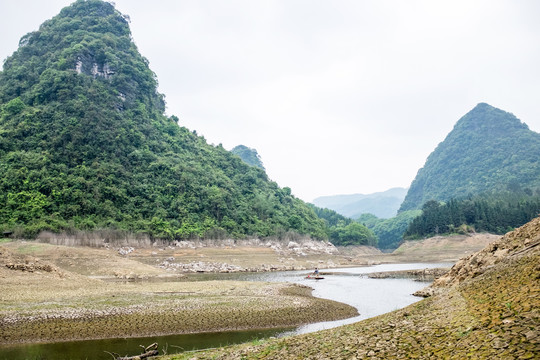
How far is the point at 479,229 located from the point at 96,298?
129 meters

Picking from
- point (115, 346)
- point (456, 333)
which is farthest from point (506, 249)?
point (115, 346)

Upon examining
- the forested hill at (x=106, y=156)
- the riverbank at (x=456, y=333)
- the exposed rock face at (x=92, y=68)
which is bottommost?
the riverbank at (x=456, y=333)

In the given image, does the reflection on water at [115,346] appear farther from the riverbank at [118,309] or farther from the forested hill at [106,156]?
the forested hill at [106,156]

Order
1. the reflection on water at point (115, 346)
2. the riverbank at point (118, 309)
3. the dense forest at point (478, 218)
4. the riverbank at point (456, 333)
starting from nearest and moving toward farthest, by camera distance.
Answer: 1. the riverbank at point (456, 333)
2. the reflection on water at point (115, 346)
3. the riverbank at point (118, 309)
4. the dense forest at point (478, 218)

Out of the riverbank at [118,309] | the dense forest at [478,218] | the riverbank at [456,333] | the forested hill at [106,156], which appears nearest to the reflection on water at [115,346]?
the riverbank at [118,309]

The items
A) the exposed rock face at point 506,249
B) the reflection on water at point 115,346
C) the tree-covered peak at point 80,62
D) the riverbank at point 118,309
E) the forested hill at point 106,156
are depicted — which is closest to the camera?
the reflection on water at point 115,346

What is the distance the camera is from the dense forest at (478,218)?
118500 millimetres

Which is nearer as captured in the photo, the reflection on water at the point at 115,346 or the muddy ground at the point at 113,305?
the reflection on water at the point at 115,346

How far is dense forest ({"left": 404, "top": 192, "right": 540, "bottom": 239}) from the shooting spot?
118500 mm

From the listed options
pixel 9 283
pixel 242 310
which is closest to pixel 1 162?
pixel 9 283

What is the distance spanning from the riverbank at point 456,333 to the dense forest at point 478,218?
12122 cm

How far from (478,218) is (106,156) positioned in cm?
13234

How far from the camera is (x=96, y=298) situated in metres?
27.8

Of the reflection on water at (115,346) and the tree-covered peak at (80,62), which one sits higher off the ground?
the tree-covered peak at (80,62)
